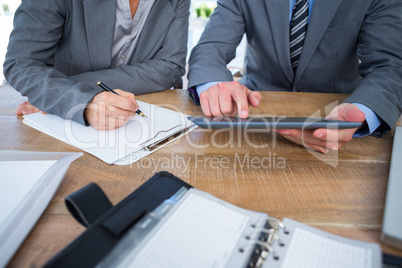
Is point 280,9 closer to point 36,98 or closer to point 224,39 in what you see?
point 224,39

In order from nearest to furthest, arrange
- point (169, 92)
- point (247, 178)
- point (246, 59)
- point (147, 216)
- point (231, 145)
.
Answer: point (147, 216) → point (247, 178) → point (231, 145) → point (169, 92) → point (246, 59)

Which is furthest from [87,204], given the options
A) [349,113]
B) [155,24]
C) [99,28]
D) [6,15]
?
[6,15]

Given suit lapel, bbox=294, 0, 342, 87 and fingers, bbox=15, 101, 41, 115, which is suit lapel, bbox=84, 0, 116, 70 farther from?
suit lapel, bbox=294, 0, 342, 87

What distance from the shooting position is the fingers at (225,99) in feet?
2.34

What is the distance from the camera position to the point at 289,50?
42.7 inches

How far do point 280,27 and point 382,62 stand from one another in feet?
1.21

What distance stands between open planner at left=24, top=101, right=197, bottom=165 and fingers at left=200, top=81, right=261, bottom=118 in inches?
2.9

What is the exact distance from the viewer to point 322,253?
1.13 ft

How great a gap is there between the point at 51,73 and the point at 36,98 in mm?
83

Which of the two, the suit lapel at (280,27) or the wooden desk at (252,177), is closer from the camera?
the wooden desk at (252,177)

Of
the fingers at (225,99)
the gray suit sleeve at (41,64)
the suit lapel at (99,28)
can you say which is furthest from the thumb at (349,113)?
the suit lapel at (99,28)

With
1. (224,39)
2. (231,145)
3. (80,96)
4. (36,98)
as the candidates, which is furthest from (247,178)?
(224,39)

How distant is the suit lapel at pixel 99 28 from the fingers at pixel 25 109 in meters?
0.28

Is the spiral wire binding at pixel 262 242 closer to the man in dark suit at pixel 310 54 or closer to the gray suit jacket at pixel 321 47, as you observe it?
the man in dark suit at pixel 310 54
